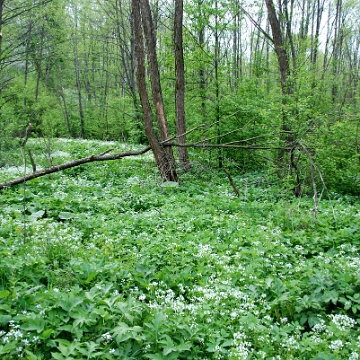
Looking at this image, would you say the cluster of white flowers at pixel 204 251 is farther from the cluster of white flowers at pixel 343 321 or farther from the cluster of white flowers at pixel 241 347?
the cluster of white flowers at pixel 343 321

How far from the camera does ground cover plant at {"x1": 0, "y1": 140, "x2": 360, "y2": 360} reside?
2.57 m

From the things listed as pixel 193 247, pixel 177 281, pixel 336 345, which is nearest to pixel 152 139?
pixel 193 247

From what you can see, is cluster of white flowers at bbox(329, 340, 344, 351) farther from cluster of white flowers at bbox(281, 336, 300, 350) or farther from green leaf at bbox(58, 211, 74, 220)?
green leaf at bbox(58, 211, 74, 220)

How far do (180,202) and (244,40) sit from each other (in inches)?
1177

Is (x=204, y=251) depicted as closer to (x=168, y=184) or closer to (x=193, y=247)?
(x=193, y=247)

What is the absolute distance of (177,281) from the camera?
3676 mm

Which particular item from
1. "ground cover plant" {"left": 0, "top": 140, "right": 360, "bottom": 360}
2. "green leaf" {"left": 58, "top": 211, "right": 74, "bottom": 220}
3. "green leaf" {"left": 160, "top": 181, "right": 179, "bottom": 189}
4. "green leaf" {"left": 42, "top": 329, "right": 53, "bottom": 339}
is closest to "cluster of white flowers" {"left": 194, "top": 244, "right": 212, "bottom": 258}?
"ground cover plant" {"left": 0, "top": 140, "right": 360, "bottom": 360}

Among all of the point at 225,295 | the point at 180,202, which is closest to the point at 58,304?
the point at 225,295

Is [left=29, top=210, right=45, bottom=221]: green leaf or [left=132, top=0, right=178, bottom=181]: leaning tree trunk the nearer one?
[left=29, top=210, right=45, bottom=221]: green leaf

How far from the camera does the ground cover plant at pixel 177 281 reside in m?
2.57

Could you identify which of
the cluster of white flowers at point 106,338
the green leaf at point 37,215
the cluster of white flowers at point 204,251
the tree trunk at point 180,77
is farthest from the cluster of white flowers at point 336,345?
the tree trunk at point 180,77

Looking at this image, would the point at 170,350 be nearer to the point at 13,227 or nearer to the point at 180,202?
the point at 13,227

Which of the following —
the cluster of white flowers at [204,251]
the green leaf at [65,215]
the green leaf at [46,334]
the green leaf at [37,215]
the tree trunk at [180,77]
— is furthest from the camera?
the tree trunk at [180,77]

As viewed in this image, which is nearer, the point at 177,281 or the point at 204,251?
the point at 177,281
